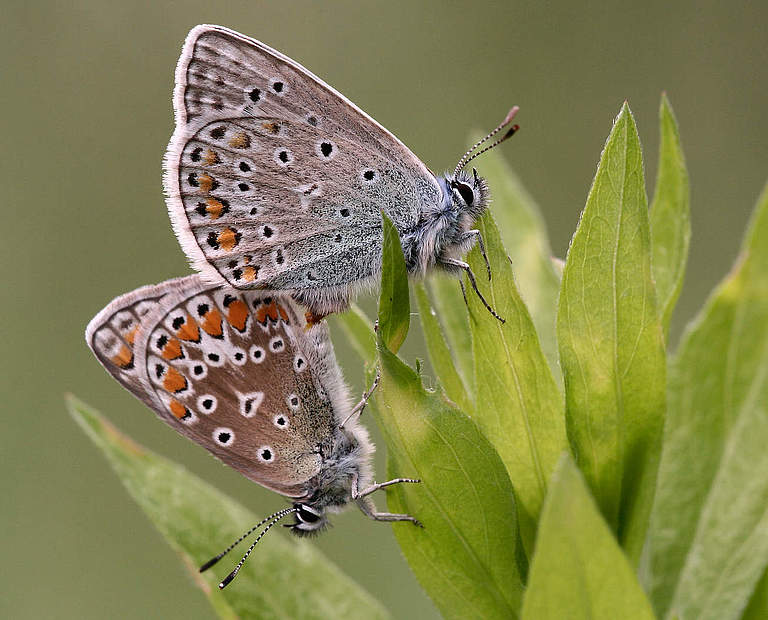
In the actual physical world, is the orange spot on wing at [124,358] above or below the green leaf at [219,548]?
above

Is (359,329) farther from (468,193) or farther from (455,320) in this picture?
(468,193)

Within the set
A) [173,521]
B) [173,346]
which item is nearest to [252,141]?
[173,346]

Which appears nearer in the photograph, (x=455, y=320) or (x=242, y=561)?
(x=242, y=561)

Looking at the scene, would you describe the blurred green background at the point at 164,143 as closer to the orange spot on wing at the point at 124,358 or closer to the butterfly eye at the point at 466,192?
the orange spot on wing at the point at 124,358

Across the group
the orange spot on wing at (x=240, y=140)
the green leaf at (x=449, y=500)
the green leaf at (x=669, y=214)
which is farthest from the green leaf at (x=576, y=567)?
the orange spot on wing at (x=240, y=140)

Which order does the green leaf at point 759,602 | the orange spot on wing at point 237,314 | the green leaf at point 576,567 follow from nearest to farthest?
the green leaf at point 576,567, the green leaf at point 759,602, the orange spot on wing at point 237,314

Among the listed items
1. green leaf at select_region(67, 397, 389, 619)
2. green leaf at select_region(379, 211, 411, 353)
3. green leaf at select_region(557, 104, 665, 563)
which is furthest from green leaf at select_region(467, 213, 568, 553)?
green leaf at select_region(67, 397, 389, 619)

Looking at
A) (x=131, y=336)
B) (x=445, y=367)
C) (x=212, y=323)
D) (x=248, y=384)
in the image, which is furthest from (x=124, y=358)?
(x=445, y=367)
